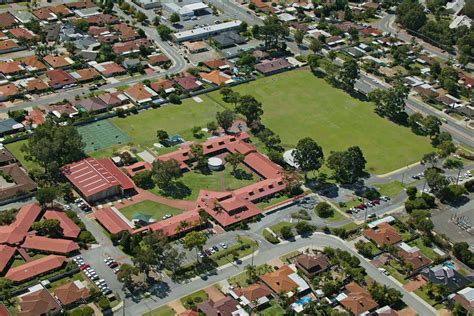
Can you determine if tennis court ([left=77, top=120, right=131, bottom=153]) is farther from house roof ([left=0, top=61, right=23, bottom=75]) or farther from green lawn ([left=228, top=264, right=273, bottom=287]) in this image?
green lawn ([left=228, top=264, right=273, bottom=287])

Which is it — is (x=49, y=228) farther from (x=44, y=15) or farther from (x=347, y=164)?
(x=44, y=15)

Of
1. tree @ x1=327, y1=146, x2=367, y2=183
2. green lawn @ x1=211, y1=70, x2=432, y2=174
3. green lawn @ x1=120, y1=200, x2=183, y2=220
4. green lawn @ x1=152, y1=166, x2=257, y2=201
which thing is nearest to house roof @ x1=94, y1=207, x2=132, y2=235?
green lawn @ x1=120, y1=200, x2=183, y2=220

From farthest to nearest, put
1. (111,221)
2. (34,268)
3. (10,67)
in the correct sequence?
(10,67) → (111,221) → (34,268)

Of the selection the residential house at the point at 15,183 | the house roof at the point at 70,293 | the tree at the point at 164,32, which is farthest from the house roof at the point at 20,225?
the tree at the point at 164,32

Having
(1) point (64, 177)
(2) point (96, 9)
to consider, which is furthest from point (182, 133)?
(2) point (96, 9)

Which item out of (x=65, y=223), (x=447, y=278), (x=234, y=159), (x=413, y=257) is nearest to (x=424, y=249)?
(x=413, y=257)

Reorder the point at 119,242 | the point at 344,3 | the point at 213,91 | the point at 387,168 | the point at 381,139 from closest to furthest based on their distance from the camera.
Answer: the point at 119,242
the point at 387,168
the point at 381,139
the point at 213,91
the point at 344,3

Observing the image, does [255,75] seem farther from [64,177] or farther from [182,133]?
[64,177]
